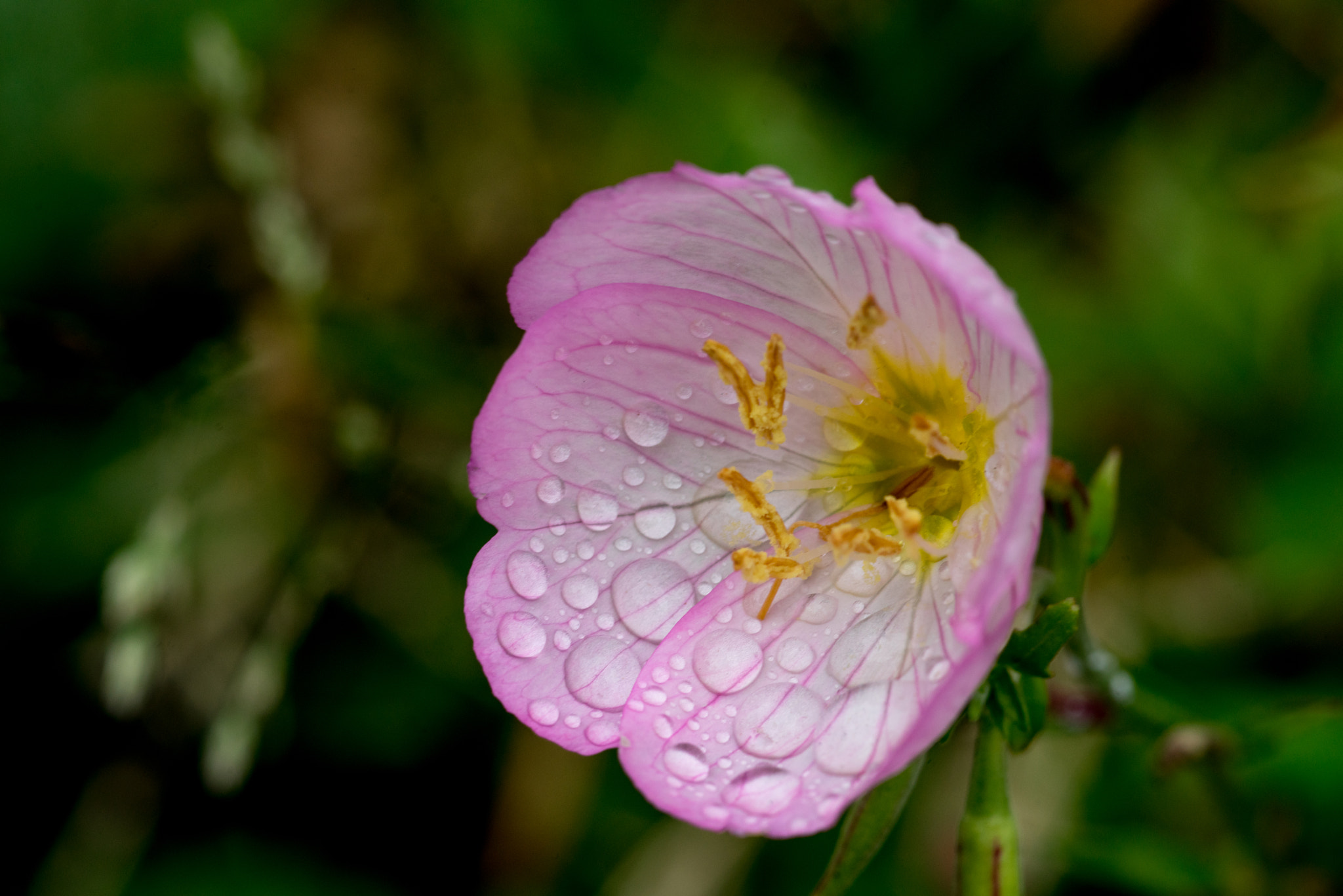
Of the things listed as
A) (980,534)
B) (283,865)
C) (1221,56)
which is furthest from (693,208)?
(1221,56)

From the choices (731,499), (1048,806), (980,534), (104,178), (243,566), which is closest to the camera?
(980,534)

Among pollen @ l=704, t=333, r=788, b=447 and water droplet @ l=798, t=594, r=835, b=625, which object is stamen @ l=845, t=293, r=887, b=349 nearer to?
pollen @ l=704, t=333, r=788, b=447

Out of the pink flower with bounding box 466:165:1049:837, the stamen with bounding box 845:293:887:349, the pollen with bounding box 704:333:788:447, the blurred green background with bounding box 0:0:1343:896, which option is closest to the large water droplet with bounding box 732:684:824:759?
the pink flower with bounding box 466:165:1049:837

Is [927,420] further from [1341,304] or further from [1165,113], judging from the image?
[1165,113]

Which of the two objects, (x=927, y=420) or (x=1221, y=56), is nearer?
(x=927, y=420)

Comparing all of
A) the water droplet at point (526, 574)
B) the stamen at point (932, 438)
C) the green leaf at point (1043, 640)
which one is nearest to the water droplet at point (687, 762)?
the water droplet at point (526, 574)

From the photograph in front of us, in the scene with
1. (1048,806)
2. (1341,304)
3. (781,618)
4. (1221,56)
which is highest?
(1221,56)
